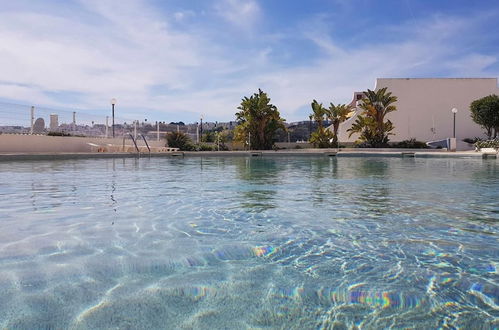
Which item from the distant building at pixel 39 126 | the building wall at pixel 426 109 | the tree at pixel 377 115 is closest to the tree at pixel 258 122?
the tree at pixel 377 115

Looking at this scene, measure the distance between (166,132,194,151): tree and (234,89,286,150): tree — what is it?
5528mm

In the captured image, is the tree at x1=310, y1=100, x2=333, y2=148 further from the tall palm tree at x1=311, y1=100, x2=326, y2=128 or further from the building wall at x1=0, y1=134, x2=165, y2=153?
the building wall at x1=0, y1=134, x2=165, y2=153

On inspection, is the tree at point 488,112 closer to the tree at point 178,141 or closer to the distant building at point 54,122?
the tree at point 178,141

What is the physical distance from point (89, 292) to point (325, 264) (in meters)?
1.93

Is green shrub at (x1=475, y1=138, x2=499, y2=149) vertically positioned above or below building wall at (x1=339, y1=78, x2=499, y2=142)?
below

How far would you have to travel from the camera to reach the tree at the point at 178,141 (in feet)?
92.7

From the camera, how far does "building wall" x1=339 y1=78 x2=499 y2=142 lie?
122 ft

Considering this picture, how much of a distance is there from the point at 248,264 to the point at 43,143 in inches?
827

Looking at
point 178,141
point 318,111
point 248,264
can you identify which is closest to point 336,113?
point 318,111

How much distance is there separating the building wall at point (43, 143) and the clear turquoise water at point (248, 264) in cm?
1564

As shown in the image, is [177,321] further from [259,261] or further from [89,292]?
[259,261]

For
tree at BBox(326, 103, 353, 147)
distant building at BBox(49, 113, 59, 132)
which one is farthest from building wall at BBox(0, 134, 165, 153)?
tree at BBox(326, 103, 353, 147)

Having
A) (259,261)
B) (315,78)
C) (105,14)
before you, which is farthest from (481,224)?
(315,78)

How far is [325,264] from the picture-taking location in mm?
3303
